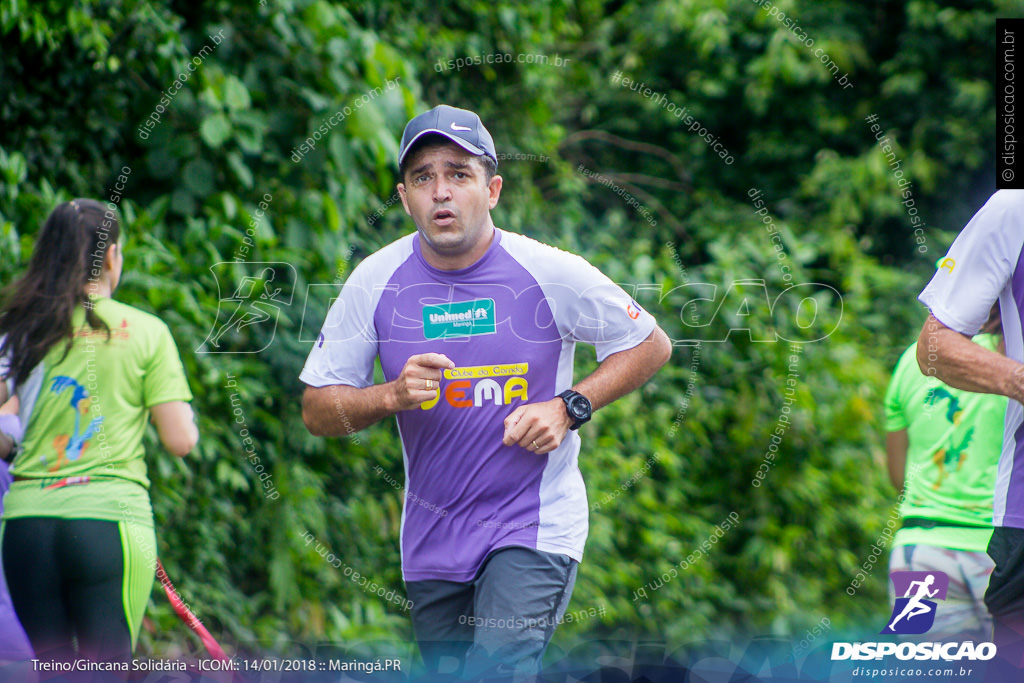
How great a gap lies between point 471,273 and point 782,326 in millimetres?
3940

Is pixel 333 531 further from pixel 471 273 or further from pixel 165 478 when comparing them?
pixel 471 273

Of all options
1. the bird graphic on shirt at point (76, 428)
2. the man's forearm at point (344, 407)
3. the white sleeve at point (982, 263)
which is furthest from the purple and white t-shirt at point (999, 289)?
the bird graphic on shirt at point (76, 428)

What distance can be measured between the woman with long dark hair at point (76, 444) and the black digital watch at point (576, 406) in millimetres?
1163

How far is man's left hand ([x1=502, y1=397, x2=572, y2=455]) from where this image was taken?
2.79 m

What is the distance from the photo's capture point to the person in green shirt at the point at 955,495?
142 inches

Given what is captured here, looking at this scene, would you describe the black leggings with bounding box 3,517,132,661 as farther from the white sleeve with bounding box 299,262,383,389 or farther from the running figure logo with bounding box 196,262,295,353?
the running figure logo with bounding box 196,262,295,353

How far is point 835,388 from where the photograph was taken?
21.7 ft

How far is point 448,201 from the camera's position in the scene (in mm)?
2996

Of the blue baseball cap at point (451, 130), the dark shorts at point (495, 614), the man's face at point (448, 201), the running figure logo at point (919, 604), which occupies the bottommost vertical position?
the running figure logo at point (919, 604)

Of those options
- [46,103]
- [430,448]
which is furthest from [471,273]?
[46,103]

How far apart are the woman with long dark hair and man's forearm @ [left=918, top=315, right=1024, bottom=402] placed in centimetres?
212

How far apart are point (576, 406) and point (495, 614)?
24.0 inches

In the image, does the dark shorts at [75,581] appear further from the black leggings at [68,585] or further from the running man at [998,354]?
the running man at [998,354]

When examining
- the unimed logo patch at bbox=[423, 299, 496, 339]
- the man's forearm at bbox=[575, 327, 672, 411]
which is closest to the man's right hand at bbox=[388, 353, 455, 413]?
the unimed logo patch at bbox=[423, 299, 496, 339]
